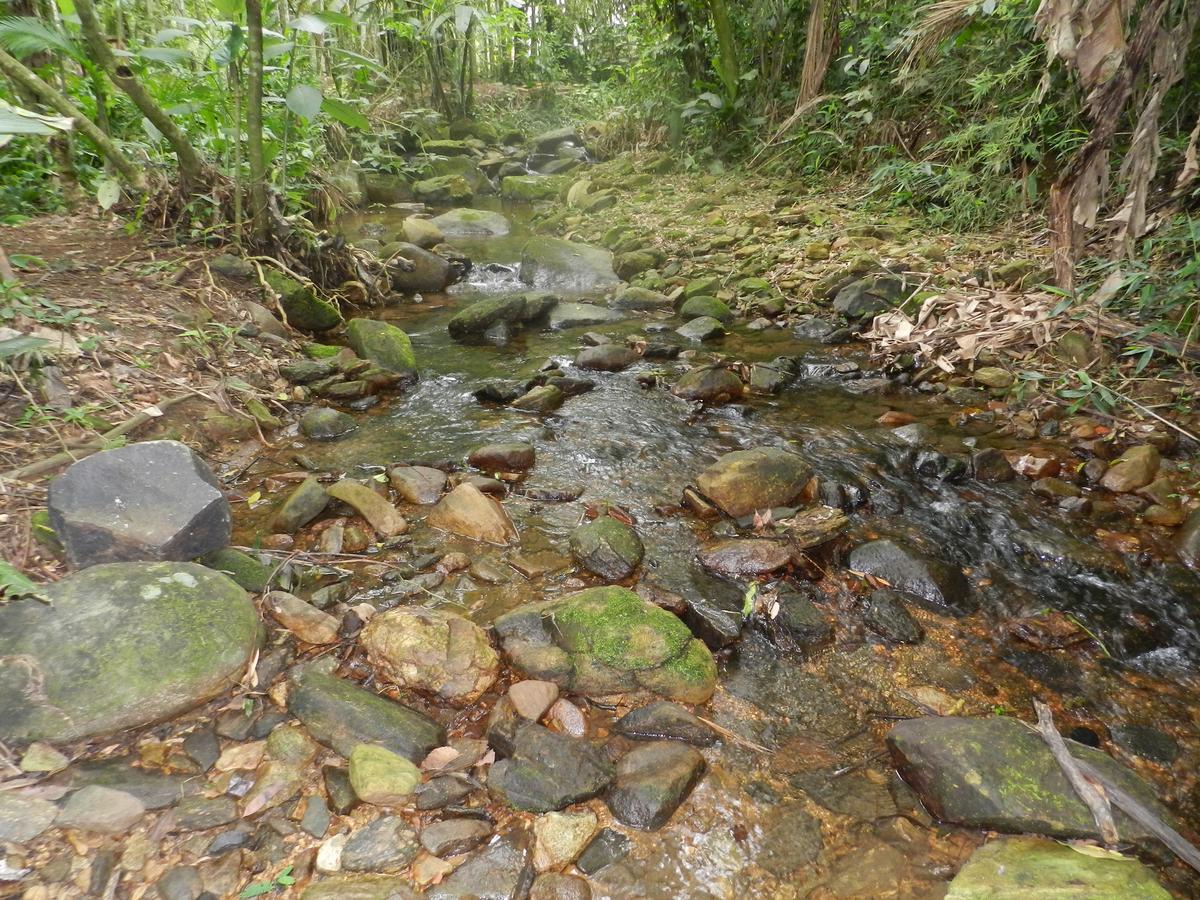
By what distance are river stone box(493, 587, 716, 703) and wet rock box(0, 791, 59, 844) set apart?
1179mm

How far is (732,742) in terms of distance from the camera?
1948 mm

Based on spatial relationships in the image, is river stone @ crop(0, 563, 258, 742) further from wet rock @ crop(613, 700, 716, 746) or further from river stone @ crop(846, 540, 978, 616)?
river stone @ crop(846, 540, 978, 616)

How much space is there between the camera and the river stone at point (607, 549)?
2.64m

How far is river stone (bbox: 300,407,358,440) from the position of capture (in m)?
3.68

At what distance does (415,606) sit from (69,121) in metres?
1.93

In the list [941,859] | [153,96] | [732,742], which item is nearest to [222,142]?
[153,96]

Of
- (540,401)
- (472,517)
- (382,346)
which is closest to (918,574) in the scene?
(472,517)

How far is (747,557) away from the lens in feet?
8.88

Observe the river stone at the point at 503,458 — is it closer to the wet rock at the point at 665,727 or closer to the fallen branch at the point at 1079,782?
the wet rock at the point at 665,727

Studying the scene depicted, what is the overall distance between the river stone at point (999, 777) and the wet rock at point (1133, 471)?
5.88 feet

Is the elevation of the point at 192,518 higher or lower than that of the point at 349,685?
higher

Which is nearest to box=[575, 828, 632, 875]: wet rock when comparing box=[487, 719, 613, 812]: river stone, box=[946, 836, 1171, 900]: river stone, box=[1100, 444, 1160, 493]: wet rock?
box=[487, 719, 613, 812]: river stone

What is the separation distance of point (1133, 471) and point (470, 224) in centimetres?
814

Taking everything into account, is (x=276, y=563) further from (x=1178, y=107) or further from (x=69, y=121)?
(x=1178, y=107)
